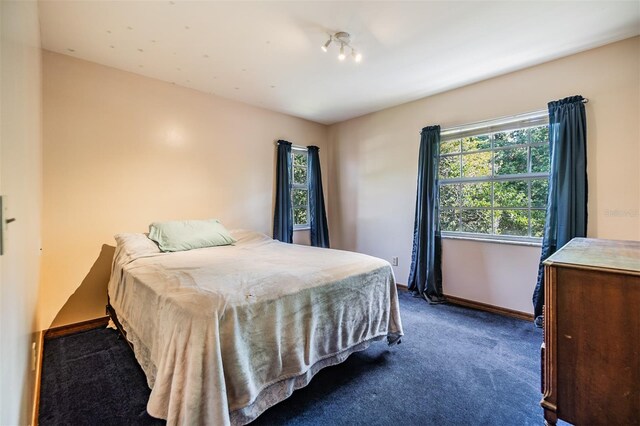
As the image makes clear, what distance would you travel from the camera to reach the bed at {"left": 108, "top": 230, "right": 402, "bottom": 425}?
46.6 inches

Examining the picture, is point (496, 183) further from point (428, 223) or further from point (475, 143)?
point (428, 223)

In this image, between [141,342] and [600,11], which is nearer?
[141,342]

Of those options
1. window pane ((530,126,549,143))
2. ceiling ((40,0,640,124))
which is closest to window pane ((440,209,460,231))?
window pane ((530,126,549,143))

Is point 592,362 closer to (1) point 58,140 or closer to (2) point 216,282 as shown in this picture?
(2) point 216,282

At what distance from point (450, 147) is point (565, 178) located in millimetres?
1212

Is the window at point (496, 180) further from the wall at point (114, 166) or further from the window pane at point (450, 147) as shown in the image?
the wall at point (114, 166)

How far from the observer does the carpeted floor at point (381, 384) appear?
1.51 m

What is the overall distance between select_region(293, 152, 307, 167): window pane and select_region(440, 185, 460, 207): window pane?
206 cm

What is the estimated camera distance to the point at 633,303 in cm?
103

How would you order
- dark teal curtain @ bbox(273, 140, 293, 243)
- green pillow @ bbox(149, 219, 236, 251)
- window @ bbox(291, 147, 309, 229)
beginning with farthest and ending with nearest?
window @ bbox(291, 147, 309, 229)
dark teal curtain @ bbox(273, 140, 293, 243)
green pillow @ bbox(149, 219, 236, 251)

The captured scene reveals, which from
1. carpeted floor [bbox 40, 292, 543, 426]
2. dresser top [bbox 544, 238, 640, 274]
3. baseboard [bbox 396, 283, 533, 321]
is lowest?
carpeted floor [bbox 40, 292, 543, 426]

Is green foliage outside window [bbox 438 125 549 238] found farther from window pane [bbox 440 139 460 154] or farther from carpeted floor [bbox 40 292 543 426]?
carpeted floor [bbox 40 292 543 426]

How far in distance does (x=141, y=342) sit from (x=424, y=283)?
2.90m

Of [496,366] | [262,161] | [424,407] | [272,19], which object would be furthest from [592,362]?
[262,161]
